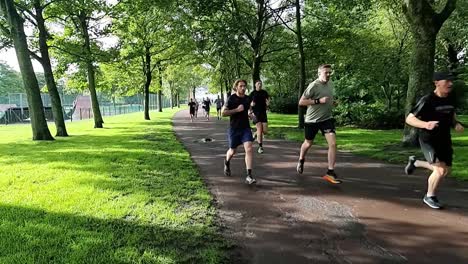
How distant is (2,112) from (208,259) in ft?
128

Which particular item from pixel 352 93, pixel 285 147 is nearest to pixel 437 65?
pixel 352 93

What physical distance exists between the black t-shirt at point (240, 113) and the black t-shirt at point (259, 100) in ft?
10.9


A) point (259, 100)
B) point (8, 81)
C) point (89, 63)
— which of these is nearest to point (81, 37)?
point (89, 63)

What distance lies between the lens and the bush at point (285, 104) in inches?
1400

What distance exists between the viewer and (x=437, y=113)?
196 inches

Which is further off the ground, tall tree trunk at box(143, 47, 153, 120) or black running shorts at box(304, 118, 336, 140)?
tall tree trunk at box(143, 47, 153, 120)

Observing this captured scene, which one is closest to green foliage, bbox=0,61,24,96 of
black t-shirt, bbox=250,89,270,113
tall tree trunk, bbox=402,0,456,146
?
black t-shirt, bbox=250,89,270,113

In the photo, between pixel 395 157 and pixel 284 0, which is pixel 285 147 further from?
pixel 284 0

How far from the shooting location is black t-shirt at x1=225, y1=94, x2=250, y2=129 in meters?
6.86

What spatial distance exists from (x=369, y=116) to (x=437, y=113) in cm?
1495

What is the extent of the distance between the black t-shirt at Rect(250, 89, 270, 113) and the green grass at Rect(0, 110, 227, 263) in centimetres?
267

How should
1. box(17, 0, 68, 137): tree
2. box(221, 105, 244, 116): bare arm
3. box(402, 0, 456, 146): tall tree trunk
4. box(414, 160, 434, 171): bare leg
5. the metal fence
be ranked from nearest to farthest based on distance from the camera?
1. box(414, 160, 434, 171): bare leg
2. box(221, 105, 244, 116): bare arm
3. box(402, 0, 456, 146): tall tree trunk
4. box(17, 0, 68, 137): tree
5. the metal fence

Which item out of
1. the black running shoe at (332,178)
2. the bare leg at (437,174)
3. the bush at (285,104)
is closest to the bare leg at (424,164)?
the bare leg at (437,174)

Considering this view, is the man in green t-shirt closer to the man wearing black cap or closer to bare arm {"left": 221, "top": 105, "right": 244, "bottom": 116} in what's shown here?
bare arm {"left": 221, "top": 105, "right": 244, "bottom": 116}
